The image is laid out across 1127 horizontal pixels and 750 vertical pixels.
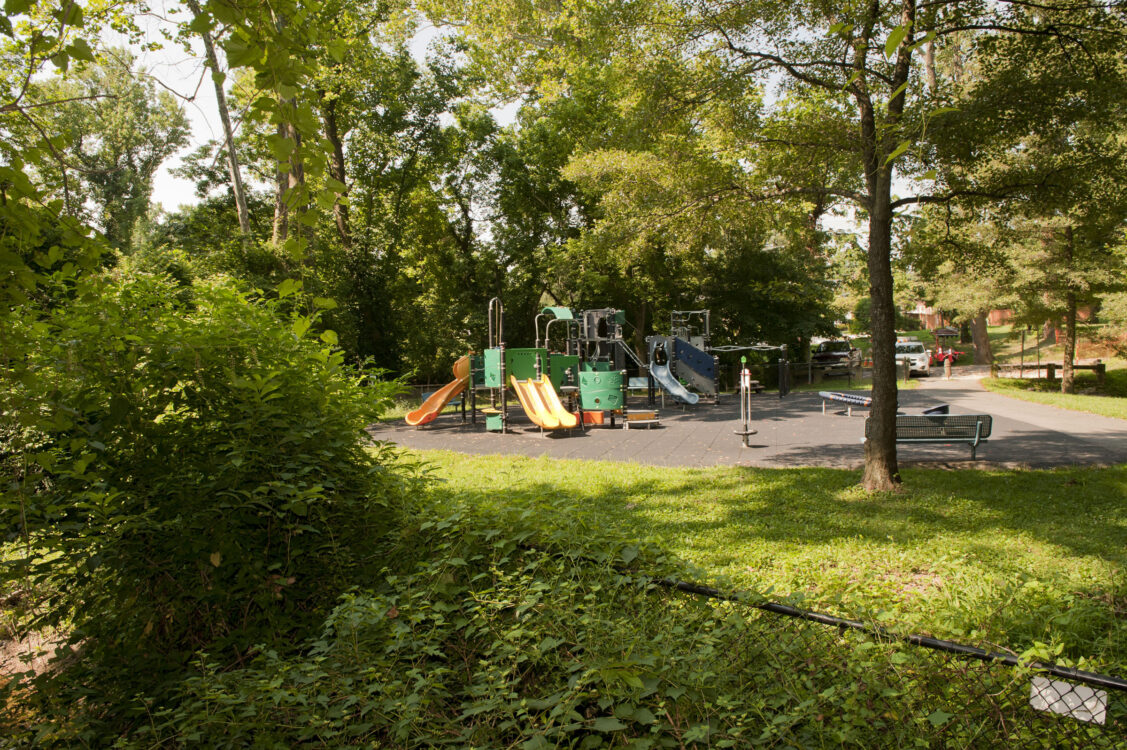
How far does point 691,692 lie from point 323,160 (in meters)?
2.38

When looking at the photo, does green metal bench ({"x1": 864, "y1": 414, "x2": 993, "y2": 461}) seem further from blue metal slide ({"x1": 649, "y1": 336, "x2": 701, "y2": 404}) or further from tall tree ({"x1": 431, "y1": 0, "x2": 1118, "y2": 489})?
blue metal slide ({"x1": 649, "y1": 336, "x2": 701, "y2": 404})

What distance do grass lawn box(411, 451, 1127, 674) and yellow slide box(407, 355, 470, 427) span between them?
22.3ft

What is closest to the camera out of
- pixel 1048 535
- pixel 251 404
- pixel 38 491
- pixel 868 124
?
pixel 38 491

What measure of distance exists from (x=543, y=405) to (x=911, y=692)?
12.2 m

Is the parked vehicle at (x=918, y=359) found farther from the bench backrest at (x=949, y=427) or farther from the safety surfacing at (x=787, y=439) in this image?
the bench backrest at (x=949, y=427)

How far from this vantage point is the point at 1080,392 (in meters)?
21.7

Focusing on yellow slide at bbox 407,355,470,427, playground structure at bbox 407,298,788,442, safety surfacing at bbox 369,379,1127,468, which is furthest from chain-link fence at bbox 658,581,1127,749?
yellow slide at bbox 407,355,470,427

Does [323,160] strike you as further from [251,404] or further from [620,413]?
[620,413]

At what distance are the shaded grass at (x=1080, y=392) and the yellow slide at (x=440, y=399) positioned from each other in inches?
594

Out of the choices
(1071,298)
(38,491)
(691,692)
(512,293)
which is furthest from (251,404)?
(1071,298)

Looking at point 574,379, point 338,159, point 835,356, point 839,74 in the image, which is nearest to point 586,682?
point 839,74

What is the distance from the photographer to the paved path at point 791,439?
9.91 meters

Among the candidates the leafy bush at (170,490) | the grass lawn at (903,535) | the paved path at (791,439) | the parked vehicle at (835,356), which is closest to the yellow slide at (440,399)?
the paved path at (791,439)

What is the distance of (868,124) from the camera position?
24.6 feet
